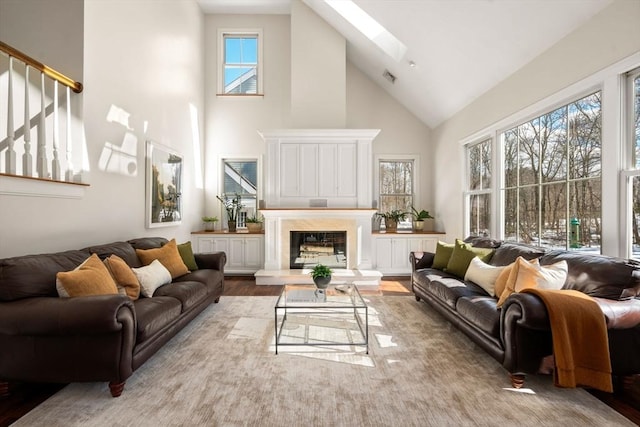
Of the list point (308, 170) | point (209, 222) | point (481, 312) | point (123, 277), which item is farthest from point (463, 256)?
point (209, 222)

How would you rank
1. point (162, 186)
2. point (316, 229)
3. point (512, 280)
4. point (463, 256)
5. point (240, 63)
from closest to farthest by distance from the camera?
point (512, 280) → point (463, 256) → point (162, 186) → point (316, 229) → point (240, 63)

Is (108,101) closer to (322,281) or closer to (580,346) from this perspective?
(322,281)

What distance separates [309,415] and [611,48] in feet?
11.5

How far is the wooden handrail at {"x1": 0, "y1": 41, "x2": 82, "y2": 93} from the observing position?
262 cm

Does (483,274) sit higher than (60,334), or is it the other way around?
(483,274)

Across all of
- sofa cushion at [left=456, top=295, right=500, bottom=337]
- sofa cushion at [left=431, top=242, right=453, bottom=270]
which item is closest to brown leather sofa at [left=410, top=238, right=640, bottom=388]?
sofa cushion at [left=456, top=295, right=500, bottom=337]

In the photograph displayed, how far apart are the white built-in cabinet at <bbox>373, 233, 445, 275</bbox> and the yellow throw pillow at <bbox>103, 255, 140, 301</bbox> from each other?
14.0 feet

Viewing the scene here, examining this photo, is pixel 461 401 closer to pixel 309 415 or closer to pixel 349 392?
pixel 349 392

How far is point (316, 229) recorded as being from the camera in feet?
19.6

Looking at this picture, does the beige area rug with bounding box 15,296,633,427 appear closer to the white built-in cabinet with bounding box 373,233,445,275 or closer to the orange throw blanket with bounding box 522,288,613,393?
the orange throw blanket with bounding box 522,288,613,393

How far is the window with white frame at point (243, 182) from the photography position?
6.93 m

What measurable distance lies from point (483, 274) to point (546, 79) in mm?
2080

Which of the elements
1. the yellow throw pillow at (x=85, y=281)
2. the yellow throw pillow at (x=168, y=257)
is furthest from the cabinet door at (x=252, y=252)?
the yellow throw pillow at (x=85, y=281)

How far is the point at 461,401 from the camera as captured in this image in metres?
2.21
